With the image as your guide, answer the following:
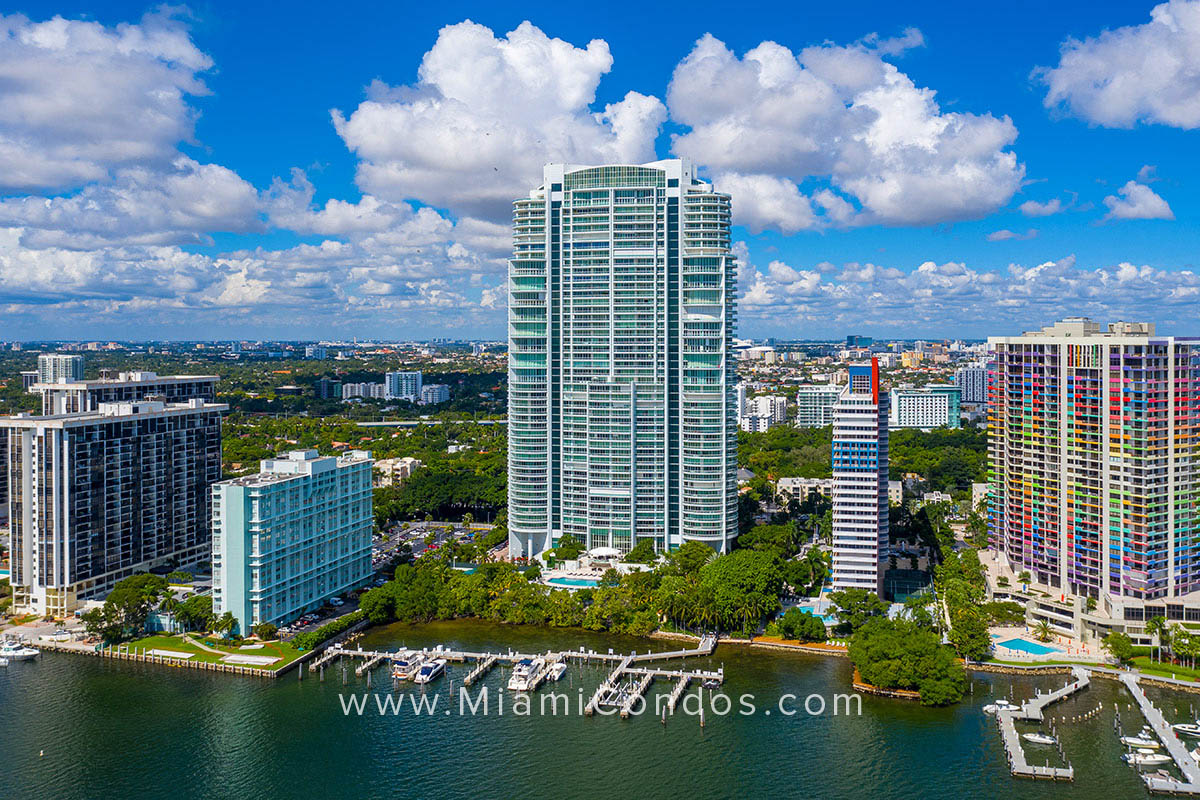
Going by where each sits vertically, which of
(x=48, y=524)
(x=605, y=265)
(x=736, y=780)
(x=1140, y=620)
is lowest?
(x=736, y=780)

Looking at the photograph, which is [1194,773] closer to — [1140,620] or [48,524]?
[1140,620]

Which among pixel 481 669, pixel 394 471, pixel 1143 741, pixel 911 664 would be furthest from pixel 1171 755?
pixel 394 471

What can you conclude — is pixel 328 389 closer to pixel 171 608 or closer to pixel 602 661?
pixel 171 608

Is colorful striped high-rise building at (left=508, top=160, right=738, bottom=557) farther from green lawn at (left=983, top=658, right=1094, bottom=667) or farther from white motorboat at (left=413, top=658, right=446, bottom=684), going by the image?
green lawn at (left=983, top=658, right=1094, bottom=667)

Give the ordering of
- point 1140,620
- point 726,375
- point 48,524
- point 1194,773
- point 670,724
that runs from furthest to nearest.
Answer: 1. point 726,375
2. point 48,524
3. point 1140,620
4. point 670,724
5. point 1194,773

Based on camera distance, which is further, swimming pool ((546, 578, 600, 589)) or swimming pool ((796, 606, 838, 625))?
swimming pool ((546, 578, 600, 589))

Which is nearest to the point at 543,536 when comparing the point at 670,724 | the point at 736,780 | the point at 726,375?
the point at 726,375

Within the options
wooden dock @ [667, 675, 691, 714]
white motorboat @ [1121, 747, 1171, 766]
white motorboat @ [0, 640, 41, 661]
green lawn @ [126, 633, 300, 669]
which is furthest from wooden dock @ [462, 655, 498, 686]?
white motorboat @ [1121, 747, 1171, 766]
